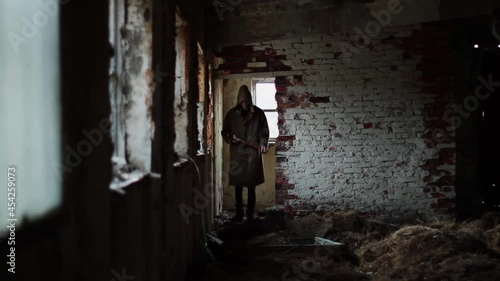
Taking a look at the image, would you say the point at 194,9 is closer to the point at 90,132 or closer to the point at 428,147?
the point at 90,132

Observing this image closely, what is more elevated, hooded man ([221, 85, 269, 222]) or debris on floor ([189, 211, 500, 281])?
hooded man ([221, 85, 269, 222])

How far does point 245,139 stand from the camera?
19.9 feet

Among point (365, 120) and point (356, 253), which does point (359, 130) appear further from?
point (356, 253)

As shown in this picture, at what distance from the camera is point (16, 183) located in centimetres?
115

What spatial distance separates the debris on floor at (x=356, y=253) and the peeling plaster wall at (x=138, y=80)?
175 centimetres

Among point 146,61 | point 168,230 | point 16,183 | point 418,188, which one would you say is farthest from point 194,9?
point 418,188

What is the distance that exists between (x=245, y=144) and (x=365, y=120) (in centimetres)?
173

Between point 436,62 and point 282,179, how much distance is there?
2.65 meters
